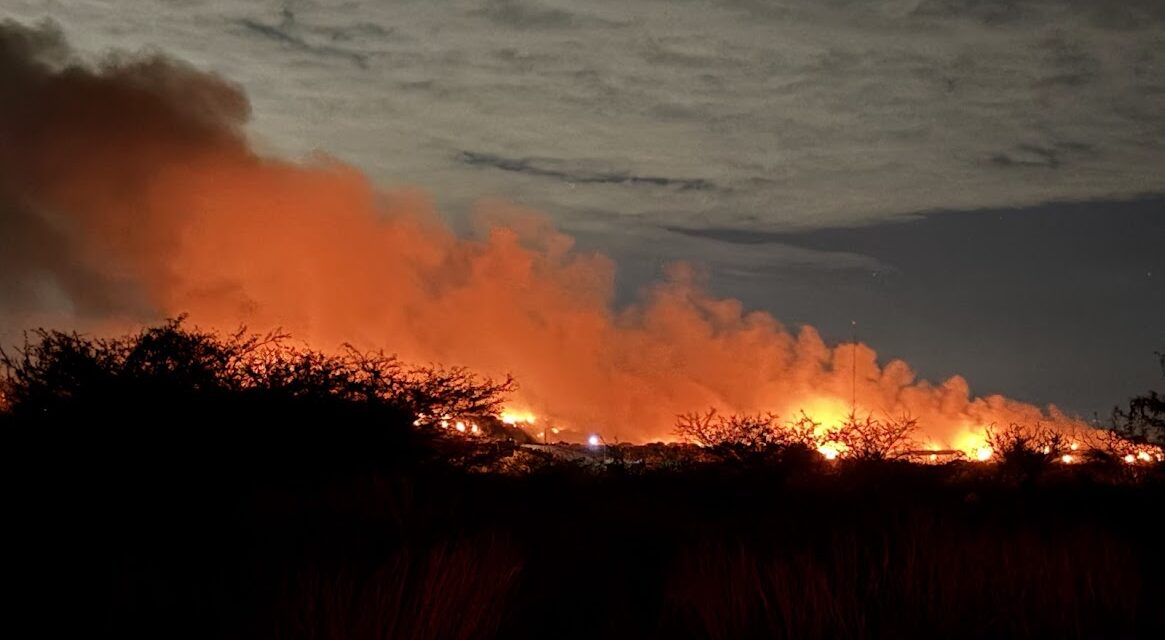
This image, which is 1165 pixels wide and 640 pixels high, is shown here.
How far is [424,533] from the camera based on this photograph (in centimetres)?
1028

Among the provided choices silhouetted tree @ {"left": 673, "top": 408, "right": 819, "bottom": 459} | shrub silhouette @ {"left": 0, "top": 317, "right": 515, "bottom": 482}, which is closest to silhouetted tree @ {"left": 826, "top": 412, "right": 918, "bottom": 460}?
silhouetted tree @ {"left": 673, "top": 408, "right": 819, "bottom": 459}

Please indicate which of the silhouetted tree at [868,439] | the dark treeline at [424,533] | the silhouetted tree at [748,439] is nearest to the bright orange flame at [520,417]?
the silhouetted tree at [868,439]

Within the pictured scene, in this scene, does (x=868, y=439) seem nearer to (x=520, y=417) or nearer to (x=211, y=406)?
(x=211, y=406)

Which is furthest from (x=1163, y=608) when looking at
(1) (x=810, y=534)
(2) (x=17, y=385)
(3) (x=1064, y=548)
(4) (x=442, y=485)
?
(2) (x=17, y=385)

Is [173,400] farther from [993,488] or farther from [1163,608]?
[993,488]

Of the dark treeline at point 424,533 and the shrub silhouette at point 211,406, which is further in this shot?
the shrub silhouette at point 211,406

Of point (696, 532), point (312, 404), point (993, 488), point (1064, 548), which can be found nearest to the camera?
point (1064, 548)

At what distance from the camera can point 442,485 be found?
14695 mm

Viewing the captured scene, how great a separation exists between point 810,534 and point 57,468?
7201 millimetres

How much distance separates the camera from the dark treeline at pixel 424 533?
737 centimetres

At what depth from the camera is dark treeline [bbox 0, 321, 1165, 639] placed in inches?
290

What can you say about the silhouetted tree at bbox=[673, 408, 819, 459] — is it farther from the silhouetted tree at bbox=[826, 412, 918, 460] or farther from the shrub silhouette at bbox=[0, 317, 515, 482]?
the shrub silhouette at bbox=[0, 317, 515, 482]

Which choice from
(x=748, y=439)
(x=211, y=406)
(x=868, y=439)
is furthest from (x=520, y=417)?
(x=211, y=406)

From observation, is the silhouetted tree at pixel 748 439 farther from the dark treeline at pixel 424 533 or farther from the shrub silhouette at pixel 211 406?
the shrub silhouette at pixel 211 406
